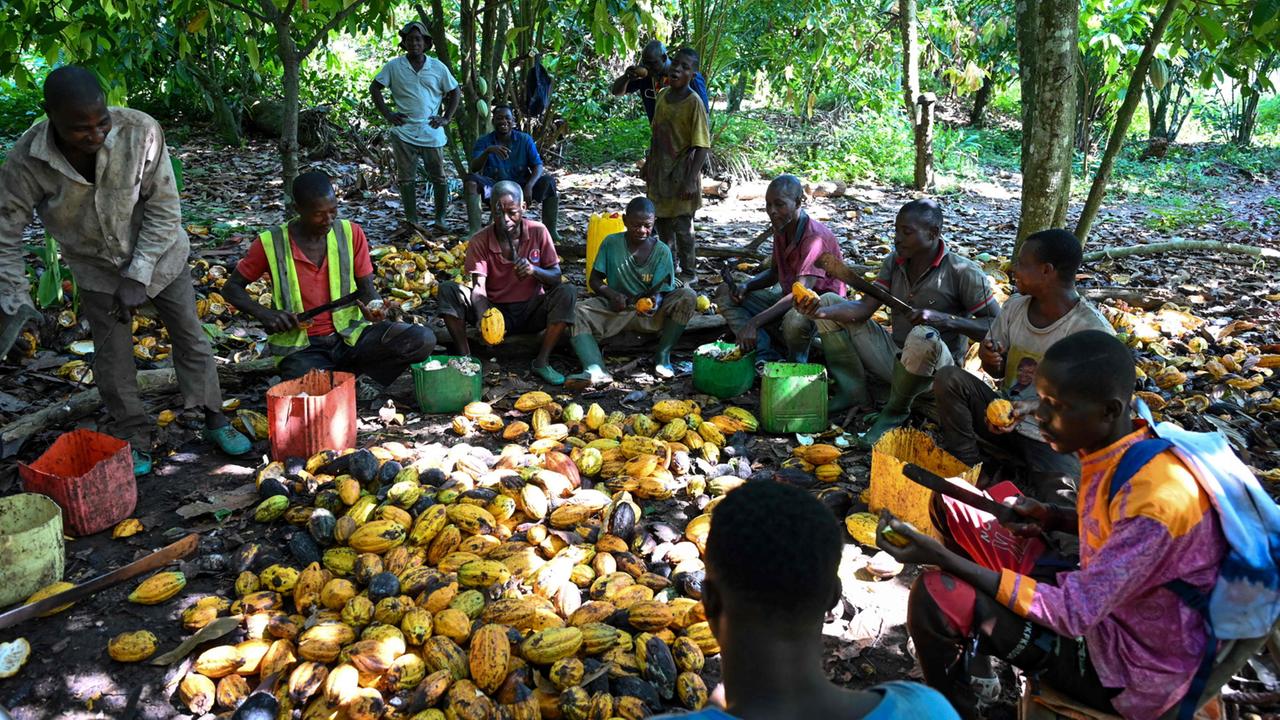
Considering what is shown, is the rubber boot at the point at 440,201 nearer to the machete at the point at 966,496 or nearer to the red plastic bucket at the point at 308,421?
the red plastic bucket at the point at 308,421

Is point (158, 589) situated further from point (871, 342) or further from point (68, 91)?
point (871, 342)

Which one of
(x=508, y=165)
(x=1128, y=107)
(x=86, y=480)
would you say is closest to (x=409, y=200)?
(x=508, y=165)

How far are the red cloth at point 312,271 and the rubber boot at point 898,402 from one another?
2671 mm

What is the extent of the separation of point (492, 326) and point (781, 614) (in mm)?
3539

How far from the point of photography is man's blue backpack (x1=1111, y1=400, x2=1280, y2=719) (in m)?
1.59

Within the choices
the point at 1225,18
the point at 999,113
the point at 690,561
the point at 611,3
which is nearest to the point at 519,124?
the point at 611,3

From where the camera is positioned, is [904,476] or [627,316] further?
[627,316]

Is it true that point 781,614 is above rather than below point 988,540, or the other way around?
above

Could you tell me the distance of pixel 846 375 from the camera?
170 inches

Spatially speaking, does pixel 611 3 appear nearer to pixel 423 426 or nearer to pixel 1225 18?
pixel 423 426

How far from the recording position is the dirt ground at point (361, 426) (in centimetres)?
242

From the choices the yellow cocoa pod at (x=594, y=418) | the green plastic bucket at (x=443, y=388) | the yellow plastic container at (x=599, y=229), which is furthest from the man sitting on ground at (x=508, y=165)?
the yellow cocoa pod at (x=594, y=418)

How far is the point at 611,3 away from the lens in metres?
4.80

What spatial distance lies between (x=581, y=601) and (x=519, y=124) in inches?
284
